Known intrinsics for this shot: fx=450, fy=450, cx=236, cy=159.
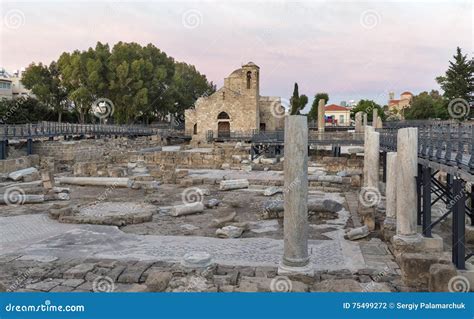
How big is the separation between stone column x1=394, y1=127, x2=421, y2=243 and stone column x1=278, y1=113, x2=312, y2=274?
281cm

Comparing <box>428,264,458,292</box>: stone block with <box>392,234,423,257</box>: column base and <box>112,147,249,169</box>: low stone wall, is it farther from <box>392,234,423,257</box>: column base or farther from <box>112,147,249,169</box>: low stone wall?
<box>112,147,249,169</box>: low stone wall

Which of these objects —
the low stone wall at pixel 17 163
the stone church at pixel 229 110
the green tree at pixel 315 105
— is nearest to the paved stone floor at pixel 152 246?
the low stone wall at pixel 17 163

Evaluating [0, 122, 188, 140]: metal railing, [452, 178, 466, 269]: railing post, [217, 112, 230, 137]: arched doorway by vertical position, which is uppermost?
[217, 112, 230, 137]: arched doorway

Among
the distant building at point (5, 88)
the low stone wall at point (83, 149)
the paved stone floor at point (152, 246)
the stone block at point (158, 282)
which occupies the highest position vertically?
the distant building at point (5, 88)

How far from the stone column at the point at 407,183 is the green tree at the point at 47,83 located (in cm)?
4734

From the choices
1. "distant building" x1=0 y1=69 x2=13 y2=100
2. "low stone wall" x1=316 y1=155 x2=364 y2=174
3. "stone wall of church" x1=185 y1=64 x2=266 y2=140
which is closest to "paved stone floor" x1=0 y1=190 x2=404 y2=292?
"low stone wall" x1=316 y1=155 x2=364 y2=174

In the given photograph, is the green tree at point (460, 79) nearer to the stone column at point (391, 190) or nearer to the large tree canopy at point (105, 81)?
the large tree canopy at point (105, 81)

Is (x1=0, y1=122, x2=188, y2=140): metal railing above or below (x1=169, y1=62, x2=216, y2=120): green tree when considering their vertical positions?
below

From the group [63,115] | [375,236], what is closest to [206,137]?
[63,115]

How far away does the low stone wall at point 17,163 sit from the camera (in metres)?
21.5

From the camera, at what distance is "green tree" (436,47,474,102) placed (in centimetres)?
4831

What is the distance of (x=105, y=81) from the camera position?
158 ft

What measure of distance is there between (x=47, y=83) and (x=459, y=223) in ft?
166

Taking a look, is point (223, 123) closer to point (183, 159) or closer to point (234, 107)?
point (234, 107)
